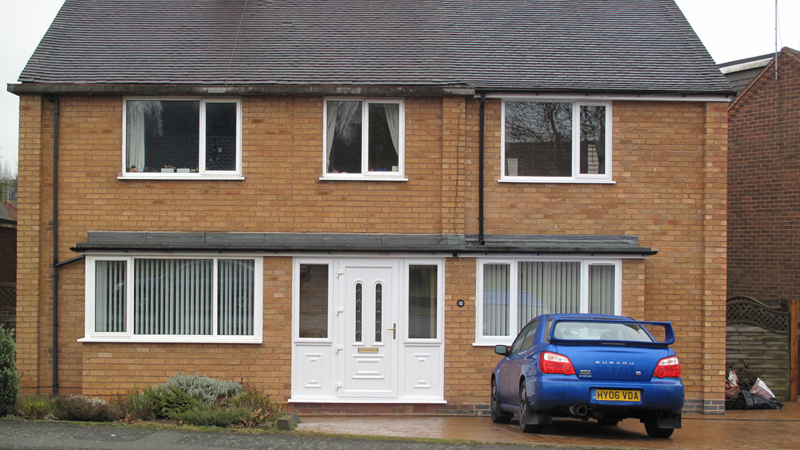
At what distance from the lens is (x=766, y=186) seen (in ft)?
52.8

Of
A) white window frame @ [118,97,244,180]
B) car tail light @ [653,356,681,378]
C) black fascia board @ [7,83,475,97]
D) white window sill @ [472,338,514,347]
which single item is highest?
black fascia board @ [7,83,475,97]

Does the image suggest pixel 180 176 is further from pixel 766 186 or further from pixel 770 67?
pixel 770 67

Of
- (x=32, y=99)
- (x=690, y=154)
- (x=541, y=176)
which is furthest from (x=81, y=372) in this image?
(x=690, y=154)

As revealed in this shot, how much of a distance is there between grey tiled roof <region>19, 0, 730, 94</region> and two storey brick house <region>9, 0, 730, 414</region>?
0.10 metres

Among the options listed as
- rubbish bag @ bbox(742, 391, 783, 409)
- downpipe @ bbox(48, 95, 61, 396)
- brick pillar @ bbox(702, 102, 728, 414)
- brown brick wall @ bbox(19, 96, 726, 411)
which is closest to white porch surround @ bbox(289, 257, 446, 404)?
brown brick wall @ bbox(19, 96, 726, 411)

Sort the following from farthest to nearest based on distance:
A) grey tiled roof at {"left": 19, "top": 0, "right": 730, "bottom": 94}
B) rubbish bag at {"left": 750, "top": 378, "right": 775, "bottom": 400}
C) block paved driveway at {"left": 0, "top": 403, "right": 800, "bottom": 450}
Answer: rubbish bag at {"left": 750, "top": 378, "right": 775, "bottom": 400}, grey tiled roof at {"left": 19, "top": 0, "right": 730, "bottom": 94}, block paved driveway at {"left": 0, "top": 403, "right": 800, "bottom": 450}

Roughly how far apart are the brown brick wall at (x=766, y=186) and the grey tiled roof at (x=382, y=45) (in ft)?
9.37

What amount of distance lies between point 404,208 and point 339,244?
1211mm

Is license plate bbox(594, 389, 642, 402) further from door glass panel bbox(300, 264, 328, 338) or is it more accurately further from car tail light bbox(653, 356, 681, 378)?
door glass panel bbox(300, 264, 328, 338)

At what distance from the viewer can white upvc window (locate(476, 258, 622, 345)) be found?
12.9 meters

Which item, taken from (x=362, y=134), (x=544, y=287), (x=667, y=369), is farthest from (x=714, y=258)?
(x=362, y=134)

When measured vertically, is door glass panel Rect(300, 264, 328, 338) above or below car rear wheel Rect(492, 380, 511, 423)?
above

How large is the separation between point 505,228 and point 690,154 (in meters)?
3.32

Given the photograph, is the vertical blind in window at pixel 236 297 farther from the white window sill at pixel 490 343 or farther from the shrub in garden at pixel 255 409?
the white window sill at pixel 490 343
